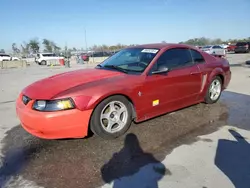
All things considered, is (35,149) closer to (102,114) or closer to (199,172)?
(102,114)

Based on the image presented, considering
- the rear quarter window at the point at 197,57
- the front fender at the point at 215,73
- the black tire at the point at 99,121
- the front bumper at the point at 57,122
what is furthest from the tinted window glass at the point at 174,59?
the front bumper at the point at 57,122

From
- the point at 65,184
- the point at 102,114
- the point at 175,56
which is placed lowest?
the point at 65,184

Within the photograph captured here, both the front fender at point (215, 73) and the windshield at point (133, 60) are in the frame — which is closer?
the windshield at point (133, 60)

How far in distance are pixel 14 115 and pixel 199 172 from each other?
418 cm

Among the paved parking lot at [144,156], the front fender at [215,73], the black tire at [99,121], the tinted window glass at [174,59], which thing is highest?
the tinted window glass at [174,59]

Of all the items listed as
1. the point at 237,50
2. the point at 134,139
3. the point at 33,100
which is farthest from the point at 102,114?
the point at 237,50

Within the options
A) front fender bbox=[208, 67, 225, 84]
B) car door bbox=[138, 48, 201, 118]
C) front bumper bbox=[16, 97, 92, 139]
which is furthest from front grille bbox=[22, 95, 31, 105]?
front fender bbox=[208, 67, 225, 84]

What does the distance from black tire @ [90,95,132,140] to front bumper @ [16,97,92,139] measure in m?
0.13

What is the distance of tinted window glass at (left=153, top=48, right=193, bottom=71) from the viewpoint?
163 inches

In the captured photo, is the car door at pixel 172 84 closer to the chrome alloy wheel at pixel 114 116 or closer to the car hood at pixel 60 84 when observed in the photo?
the chrome alloy wheel at pixel 114 116

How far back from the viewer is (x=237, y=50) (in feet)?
109

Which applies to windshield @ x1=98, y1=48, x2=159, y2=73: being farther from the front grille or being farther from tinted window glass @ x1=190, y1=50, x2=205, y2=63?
the front grille

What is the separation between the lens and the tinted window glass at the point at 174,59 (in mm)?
4141

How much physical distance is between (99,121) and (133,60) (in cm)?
150
